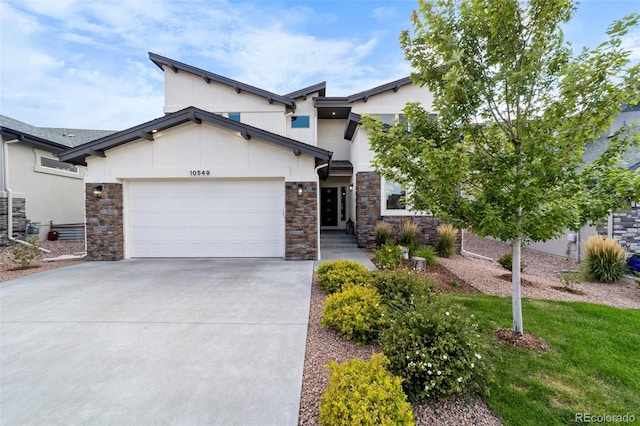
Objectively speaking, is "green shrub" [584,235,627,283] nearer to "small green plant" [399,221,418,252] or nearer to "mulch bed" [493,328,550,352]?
"small green plant" [399,221,418,252]

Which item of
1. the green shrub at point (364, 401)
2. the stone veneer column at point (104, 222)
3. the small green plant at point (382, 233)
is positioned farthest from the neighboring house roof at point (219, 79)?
the green shrub at point (364, 401)

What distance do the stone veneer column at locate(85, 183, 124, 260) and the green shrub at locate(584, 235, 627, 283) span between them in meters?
13.9

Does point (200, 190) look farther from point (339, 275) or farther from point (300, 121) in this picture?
point (300, 121)

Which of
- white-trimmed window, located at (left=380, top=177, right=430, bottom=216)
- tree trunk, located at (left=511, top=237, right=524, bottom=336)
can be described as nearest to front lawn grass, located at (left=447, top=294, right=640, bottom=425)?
tree trunk, located at (left=511, top=237, right=524, bottom=336)

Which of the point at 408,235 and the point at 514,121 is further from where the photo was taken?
the point at 408,235

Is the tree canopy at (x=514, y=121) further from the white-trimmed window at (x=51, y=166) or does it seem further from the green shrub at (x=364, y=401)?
the white-trimmed window at (x=51, y=166)

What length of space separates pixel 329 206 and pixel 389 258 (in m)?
8.01

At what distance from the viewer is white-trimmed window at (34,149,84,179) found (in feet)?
41.5

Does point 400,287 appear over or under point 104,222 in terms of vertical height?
under

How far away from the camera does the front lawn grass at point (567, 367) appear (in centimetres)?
242

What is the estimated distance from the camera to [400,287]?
4.42m

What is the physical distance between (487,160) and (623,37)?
70.8 inches

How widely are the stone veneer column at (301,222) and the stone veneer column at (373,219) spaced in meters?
2.73

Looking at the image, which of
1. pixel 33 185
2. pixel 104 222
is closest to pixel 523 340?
pixel 104 222
